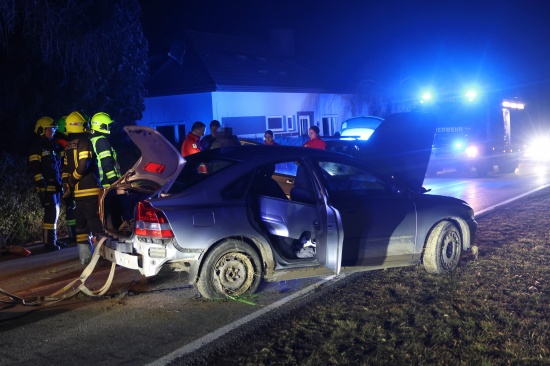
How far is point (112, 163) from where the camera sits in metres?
8.09

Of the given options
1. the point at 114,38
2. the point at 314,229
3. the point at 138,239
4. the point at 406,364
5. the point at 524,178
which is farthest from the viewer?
the point at 524,178

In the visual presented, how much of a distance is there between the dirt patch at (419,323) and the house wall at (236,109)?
17.5m

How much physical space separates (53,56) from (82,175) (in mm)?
5306

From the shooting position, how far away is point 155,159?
698 centimetres

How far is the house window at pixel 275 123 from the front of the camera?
26972 millimetres

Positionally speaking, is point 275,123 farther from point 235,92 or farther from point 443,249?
point 443,249

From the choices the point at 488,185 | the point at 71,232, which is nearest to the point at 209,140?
the point at 71,232

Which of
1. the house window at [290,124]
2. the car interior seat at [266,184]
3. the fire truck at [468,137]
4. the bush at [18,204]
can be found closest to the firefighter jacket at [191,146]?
the bush at [18,204]

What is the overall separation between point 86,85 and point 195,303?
814 cm

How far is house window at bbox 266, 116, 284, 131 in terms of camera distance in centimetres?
2697

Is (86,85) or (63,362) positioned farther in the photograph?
(86,85)

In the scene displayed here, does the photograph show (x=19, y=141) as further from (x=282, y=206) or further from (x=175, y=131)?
(x=175, y=131)

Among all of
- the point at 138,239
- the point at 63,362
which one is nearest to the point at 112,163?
the point at 138,239

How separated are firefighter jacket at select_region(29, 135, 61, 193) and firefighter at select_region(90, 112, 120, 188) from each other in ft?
5.39
